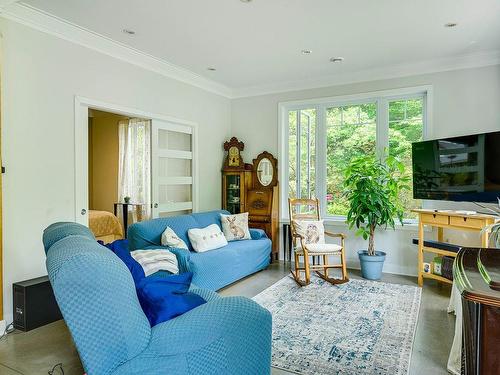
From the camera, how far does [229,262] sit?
4.08 m

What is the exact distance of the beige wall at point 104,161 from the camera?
6.82m

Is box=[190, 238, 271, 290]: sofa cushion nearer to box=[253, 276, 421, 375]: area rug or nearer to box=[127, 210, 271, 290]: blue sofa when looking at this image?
box=[127, 210, 271, 290]: blue sofa

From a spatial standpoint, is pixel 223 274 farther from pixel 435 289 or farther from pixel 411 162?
pixel 411 162

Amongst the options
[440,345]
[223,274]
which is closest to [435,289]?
[440,345]

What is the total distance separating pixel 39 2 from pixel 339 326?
3.76 m

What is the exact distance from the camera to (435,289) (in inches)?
162

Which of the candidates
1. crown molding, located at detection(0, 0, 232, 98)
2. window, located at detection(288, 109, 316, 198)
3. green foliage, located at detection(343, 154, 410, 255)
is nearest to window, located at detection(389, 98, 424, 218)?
green foliage, located at detection(343, 154, 410, 255)

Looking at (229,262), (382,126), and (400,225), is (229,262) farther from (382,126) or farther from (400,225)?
(382,126)

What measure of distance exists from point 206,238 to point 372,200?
6.85 ft

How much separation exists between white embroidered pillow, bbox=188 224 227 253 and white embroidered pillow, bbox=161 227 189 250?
0.18 metres

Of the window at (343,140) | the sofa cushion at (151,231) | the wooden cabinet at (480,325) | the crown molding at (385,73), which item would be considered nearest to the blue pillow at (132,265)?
the wooden cabinet at (480,325)

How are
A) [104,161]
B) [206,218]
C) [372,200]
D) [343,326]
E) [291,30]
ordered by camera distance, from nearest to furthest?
1. [343,326]
2. [291,30]
3. [372,200]
4. [206,218]
5. [104,161]

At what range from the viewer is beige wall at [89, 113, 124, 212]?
22.4ft

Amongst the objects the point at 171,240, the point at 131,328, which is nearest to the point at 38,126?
the point at 171,240
